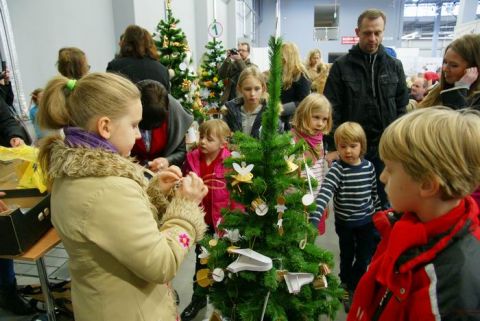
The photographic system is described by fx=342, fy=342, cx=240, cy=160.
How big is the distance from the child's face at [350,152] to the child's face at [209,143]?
2.45 ft

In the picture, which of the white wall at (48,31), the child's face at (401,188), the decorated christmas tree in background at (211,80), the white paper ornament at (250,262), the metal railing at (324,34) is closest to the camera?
the child's face at (401,188)

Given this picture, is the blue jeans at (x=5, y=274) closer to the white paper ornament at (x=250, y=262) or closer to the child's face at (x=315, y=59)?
the white paper ornament at (x=250, y=262)

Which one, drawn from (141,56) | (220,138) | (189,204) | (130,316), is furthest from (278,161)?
(141,56)

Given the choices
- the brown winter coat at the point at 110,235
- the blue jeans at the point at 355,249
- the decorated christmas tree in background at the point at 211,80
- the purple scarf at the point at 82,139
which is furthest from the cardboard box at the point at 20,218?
the decorated christmas tree in background at the point at 211,80

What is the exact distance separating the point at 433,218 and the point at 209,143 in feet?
4.71

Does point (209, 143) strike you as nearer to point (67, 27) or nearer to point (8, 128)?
point (8, 128)

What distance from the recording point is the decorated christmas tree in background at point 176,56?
456 centimetres

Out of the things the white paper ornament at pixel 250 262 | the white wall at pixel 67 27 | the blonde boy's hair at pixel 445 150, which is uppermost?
the white wall at pixel 67 27

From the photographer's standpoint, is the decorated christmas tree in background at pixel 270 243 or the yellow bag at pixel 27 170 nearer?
the decorated christmas tree in background at pixel 270 243

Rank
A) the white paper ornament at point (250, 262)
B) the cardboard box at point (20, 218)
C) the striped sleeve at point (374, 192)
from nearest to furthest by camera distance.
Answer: the white paper ornament at point (250, 262) < the cardboard box at point (20, 218) < the striped sleeve at point (374, 192)

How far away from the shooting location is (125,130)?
1070mm

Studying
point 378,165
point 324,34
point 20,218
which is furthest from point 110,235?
point 324,34

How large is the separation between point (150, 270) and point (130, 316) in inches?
8.4

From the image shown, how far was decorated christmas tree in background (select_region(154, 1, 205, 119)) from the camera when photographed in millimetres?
4559
